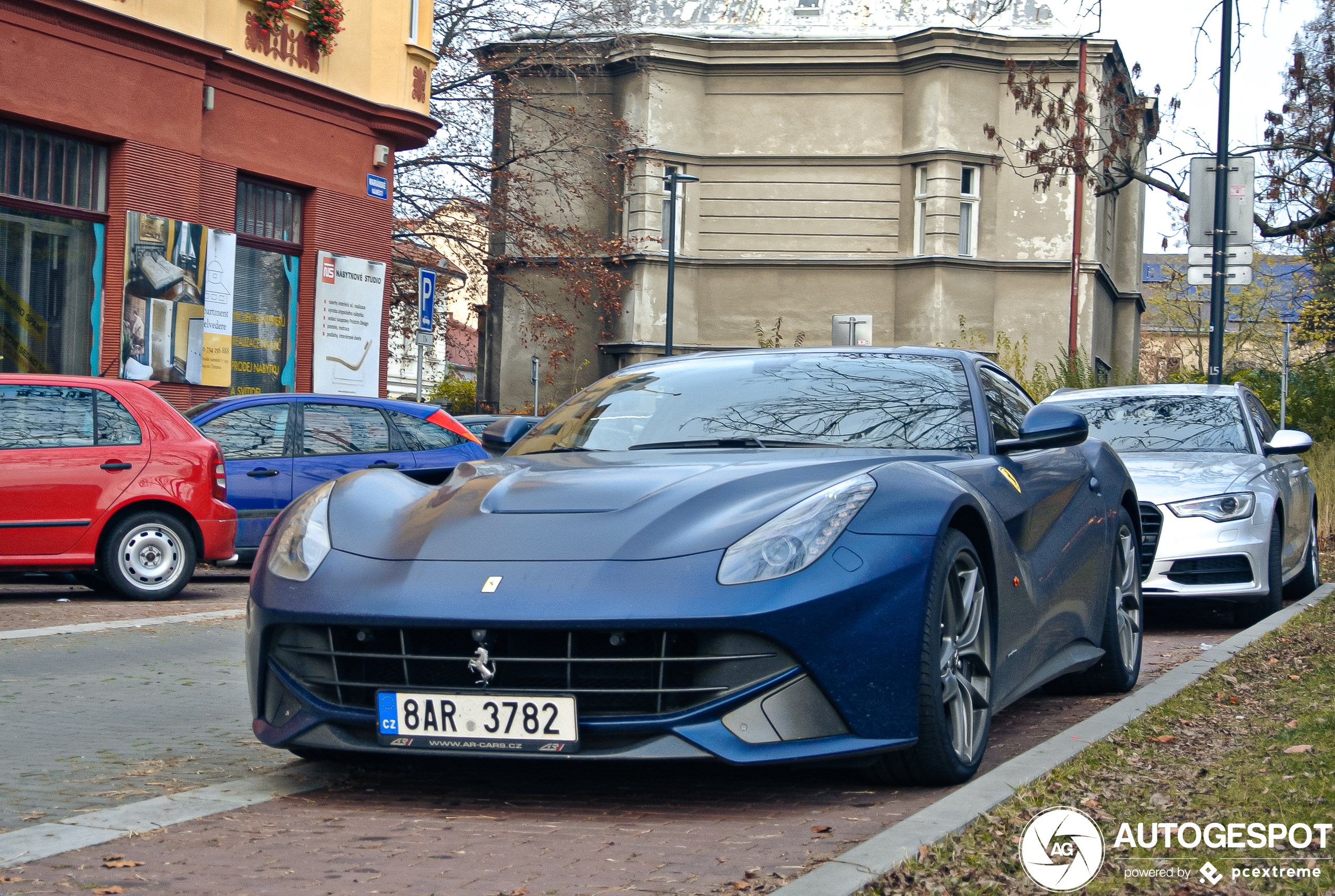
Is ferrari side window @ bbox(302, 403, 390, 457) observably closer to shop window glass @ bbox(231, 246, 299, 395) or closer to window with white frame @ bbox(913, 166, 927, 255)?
shop window glass @ bbox(231, 246, 299, 395)

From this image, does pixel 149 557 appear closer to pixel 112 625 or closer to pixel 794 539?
pixel 112 625

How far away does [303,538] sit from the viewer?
4941 millimetres

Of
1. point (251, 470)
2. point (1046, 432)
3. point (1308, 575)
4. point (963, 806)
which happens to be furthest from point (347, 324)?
point (963, 806)

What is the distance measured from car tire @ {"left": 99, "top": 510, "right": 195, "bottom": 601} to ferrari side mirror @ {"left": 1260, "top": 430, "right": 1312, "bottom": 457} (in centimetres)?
771

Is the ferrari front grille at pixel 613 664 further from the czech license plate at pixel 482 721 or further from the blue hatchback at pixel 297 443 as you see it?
the blue hatchback at pixel 297 443

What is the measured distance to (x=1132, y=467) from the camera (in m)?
10.5

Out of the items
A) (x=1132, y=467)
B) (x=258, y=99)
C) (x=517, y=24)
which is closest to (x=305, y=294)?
(x=258, y=99)

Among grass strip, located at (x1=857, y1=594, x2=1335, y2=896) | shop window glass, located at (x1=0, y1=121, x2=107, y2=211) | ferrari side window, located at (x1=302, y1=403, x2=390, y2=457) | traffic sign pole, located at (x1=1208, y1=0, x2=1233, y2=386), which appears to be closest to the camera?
grass strip, located at (x1=857, y1=594, x2=1335, y2=896)

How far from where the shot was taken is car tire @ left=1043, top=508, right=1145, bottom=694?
6906 millimetres

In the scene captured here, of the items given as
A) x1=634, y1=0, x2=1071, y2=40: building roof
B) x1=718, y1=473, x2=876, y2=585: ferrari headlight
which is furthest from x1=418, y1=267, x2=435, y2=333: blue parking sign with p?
x1=634, y1=0, x2=1071, y2=40: building roof

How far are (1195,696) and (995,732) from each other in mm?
1034

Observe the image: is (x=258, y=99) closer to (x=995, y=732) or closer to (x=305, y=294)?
(x=305, y=294)

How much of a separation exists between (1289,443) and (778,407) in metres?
6.18

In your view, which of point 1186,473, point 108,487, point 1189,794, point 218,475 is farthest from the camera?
point 218,475
